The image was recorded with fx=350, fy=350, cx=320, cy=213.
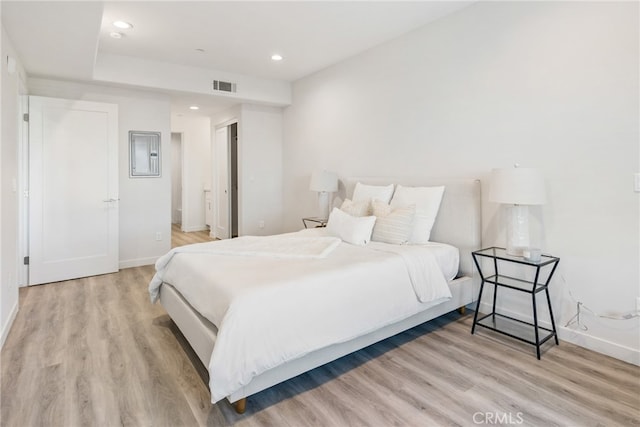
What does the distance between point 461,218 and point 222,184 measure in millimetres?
4813

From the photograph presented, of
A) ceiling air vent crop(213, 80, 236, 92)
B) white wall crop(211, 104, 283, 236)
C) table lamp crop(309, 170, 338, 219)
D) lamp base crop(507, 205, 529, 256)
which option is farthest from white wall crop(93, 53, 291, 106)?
lamp base crop(507, 205, 529, 256)

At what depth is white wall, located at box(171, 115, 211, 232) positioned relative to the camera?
753 cm

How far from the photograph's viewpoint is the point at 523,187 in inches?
97.1

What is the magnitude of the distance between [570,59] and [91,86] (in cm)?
500

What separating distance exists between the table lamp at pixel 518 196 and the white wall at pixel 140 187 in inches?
168

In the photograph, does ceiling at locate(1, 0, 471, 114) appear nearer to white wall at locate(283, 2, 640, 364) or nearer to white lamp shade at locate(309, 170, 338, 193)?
white wall at locate(283, 2, 640, 364)

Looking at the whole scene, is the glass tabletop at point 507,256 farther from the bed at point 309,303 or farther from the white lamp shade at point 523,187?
the white lamp shade at point 523,187

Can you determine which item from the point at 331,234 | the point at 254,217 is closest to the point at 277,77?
the point at 254,217

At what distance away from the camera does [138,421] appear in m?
1.76

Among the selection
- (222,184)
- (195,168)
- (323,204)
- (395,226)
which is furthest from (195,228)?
(395,226)

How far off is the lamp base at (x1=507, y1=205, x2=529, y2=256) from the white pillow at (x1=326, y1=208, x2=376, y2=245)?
→ 113 cm

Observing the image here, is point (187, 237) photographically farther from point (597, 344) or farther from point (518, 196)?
point (597, 344)

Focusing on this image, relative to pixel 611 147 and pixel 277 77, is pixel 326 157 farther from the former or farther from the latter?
pixel 611 147

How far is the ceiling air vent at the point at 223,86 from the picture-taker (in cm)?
488
